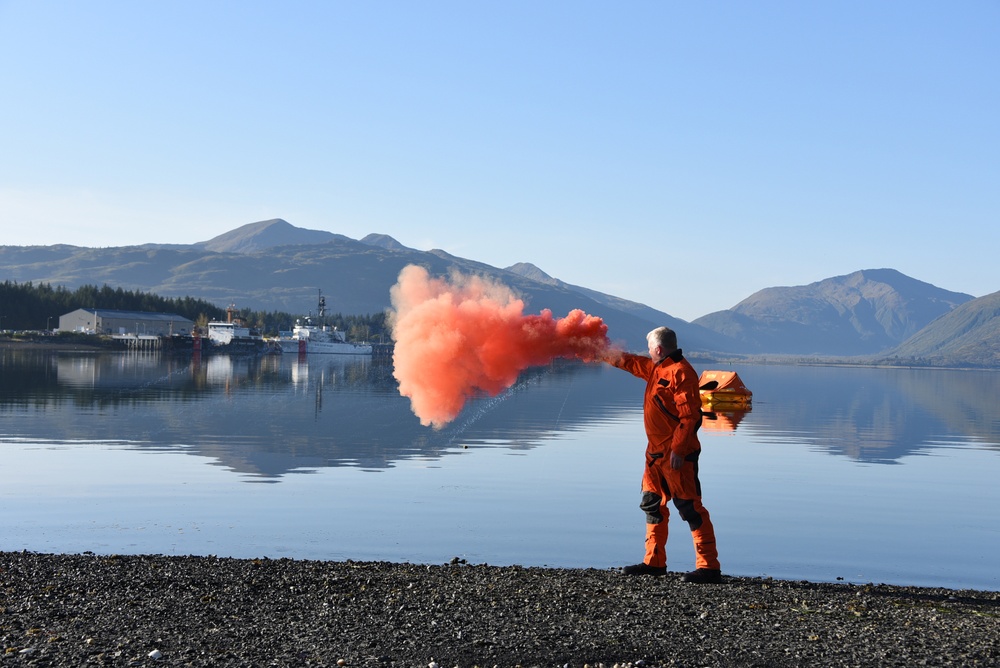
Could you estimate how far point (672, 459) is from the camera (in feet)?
45.6

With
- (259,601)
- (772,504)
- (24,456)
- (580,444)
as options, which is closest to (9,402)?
(24,456)

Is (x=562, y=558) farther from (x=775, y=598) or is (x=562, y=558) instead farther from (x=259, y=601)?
(x=259, y=601)

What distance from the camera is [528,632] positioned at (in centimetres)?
1060

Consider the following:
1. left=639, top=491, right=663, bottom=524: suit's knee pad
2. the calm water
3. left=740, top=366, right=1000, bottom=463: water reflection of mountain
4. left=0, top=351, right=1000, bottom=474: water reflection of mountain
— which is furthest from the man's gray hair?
left=740, top=366, right=1000, bottom=463: water reflection of mountain

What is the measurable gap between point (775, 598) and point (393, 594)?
464cm

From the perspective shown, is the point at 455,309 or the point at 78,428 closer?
the point at 455,309

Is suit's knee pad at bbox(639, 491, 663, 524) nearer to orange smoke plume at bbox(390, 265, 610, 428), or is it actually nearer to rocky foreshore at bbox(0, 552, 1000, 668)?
rocky foreshore at bbox(0, 552, 1000, 668)

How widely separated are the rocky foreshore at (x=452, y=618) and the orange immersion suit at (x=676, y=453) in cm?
59

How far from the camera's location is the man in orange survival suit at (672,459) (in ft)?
45.6

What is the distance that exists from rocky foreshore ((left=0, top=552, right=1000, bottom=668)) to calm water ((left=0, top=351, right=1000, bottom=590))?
3.00 meters

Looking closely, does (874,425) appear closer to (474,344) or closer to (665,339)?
(474,344)

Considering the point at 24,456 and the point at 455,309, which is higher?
the point at 455,309

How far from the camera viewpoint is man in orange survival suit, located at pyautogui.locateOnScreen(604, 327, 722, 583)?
1390cm

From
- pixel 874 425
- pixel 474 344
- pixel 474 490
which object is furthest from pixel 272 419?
pixel 874 425
